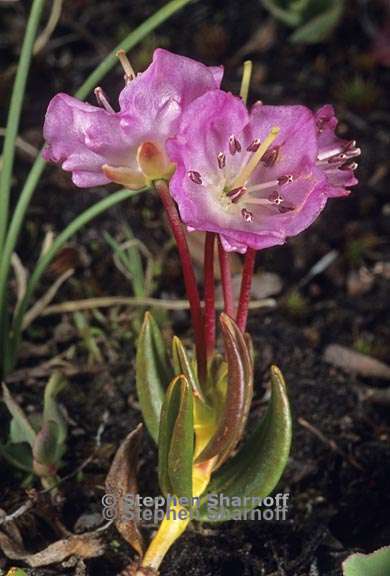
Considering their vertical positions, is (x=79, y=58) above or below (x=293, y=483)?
above

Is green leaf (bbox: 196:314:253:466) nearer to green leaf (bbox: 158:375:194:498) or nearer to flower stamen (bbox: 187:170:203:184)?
green leaf (bbox: 158:375:194:498)

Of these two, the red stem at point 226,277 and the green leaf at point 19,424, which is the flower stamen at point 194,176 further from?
the green leaf at point 19,424

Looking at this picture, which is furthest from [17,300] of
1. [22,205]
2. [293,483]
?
[293,483]

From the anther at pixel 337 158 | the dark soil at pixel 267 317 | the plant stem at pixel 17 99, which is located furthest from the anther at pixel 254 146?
the dark soil at pixel 267 317

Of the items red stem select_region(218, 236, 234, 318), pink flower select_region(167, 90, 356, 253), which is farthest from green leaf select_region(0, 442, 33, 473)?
pink flower select_region(167, 90, 356, 253)

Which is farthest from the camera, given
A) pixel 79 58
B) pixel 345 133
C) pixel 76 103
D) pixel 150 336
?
pixel 79 58

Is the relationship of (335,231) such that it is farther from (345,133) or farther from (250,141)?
(250,141)
